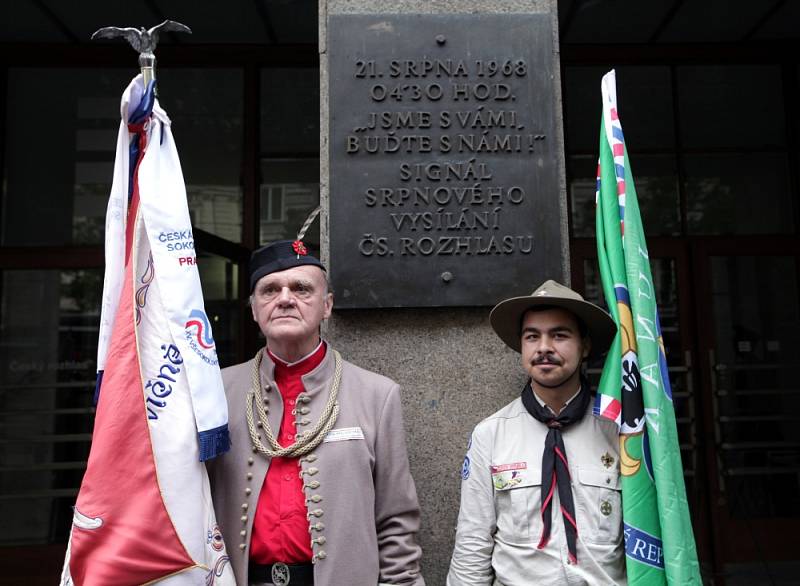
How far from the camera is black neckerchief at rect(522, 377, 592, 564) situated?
2.19 metres

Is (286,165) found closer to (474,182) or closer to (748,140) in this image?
(474,182)

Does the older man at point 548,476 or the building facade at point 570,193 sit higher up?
the building facade at point 570,193

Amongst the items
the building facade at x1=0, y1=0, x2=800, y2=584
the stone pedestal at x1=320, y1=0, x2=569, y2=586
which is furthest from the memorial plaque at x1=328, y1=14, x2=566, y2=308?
the building facade at x1=0, y1=0, x2=800, y2=584

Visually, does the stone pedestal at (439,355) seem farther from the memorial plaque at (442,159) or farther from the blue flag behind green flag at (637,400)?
the blue flag behind green flag at (637,400)

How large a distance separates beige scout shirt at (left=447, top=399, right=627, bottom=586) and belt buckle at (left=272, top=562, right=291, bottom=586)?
54 cm

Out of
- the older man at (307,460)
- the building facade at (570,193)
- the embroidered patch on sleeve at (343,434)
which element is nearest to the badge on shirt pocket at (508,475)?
the older man at (307,460)

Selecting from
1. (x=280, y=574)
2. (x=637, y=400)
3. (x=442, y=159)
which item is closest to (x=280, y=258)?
(x=442, y=159)

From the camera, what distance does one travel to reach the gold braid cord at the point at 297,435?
230 cm

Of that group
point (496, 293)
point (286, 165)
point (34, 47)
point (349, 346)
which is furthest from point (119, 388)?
point (34, 47)

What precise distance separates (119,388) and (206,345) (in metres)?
0.29

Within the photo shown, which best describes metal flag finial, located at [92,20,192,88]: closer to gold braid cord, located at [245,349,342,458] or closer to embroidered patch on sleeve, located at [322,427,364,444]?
gold braid cord, located at [245,349,342,458]

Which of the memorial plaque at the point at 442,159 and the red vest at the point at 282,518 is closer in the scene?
the red vest at the point at 282,518

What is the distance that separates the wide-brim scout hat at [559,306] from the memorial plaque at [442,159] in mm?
335

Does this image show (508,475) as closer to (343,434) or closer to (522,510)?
(522,510)
